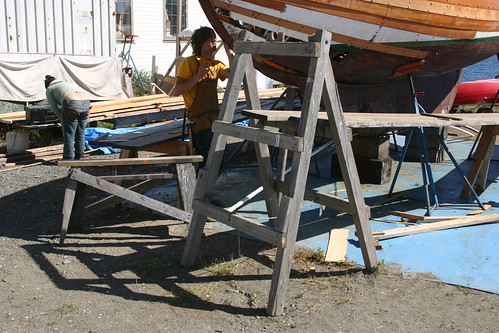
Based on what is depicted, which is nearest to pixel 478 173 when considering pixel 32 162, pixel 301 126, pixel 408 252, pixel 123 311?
pixel 408 252

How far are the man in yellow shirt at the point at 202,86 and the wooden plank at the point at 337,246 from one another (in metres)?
1.88

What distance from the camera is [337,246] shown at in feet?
17.7

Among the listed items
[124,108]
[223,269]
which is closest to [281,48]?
[223,269]

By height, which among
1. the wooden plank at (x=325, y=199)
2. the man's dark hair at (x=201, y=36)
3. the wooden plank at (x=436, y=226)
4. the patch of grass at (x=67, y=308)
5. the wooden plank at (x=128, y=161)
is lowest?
the patch of grass at (x=67, y=308)

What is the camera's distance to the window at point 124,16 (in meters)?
17.3

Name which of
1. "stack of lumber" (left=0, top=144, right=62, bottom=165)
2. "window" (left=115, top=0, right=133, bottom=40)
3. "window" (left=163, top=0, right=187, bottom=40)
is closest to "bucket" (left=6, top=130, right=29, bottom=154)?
"stack of lumber" (left=0, top=144, right=62, bottom=165)

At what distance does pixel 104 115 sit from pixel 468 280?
8.36m

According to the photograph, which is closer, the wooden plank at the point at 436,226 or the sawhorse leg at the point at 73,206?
the sawhorse leg at the point at 73,206

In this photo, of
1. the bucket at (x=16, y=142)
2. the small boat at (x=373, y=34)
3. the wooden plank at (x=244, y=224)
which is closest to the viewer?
the wooden plank at (x=244, y=224)

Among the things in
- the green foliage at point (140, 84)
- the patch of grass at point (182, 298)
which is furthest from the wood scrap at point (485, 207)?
the green foliage at point (140, 84)

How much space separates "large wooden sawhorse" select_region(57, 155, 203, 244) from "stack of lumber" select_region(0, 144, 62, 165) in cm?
438

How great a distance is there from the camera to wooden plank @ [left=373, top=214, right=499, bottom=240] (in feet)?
18.5

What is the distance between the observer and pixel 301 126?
13.3ft

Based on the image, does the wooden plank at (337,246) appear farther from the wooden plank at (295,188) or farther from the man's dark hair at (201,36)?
the man's dark hair at (201,36)
